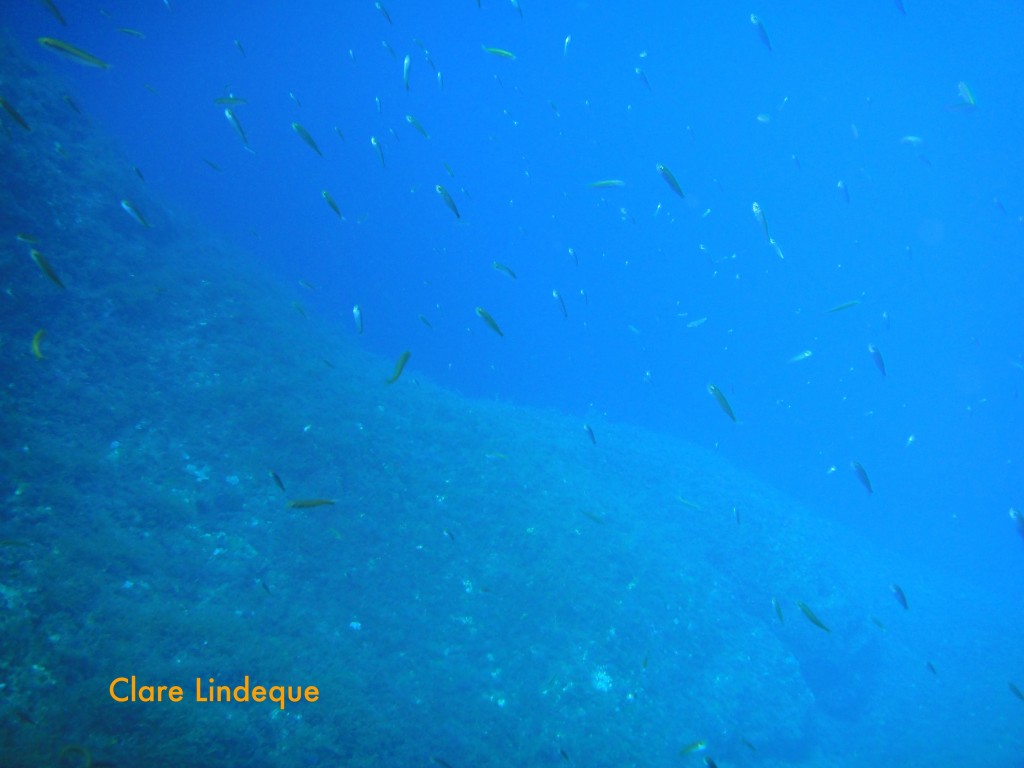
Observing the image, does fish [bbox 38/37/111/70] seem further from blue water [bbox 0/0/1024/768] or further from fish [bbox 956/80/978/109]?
fish [bbox 956/80/978/109]

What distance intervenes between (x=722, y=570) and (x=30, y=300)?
22418 millimetres

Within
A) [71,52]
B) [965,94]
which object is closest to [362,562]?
[71,52]

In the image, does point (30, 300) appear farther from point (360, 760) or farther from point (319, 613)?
point (360, 760)

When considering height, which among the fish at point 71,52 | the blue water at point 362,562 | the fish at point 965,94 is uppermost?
the fish at point 965,94

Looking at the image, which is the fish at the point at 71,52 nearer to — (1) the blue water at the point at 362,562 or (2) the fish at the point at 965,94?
(1) the blue water at the point at 362,562

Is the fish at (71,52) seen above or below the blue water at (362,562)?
above

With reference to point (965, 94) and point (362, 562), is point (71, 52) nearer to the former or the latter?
point (362, 562)

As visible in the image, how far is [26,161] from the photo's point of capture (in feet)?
38.1

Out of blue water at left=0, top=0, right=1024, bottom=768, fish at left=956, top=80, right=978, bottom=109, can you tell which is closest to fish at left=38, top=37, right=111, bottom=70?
blue water at left=0, top=0, right=1024, bottom=768

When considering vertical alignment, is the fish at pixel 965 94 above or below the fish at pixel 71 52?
above

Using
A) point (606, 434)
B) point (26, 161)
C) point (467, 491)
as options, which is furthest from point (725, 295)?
point (26, 161)

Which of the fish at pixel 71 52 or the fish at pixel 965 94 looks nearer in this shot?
the fish at pixel 71 52

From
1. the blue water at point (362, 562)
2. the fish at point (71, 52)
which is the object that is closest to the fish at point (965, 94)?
the blue water at point (362, 562)

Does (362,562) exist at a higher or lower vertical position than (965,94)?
lower
